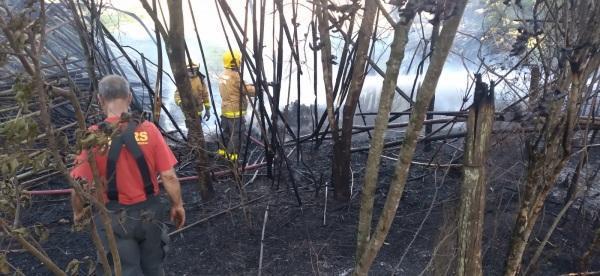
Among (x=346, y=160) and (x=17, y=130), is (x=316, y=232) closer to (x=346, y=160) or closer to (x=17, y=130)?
(x=346, y=160)

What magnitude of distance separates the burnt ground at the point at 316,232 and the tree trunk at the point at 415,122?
1.60 meters

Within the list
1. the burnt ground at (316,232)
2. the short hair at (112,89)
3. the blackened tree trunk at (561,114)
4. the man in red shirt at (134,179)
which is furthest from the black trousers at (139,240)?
the blackened tree trunk at (561,114)

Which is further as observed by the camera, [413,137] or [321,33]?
[321,33]

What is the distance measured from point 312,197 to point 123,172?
7.77 ft

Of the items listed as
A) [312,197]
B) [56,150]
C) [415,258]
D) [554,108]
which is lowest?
[415,258]

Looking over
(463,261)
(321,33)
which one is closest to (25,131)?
(463,261)

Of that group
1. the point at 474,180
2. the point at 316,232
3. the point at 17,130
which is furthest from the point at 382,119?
the point at 316,232

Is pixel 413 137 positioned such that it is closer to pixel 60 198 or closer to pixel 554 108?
pixel 554 108

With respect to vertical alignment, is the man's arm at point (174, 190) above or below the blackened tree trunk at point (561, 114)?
below

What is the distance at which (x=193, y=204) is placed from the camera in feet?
15.4

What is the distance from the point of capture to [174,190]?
2977 mm

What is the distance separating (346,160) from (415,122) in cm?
282

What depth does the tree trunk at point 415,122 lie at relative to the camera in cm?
134

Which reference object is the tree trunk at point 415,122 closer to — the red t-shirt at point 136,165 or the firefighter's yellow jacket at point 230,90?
the red t-shirt at point 136,165
